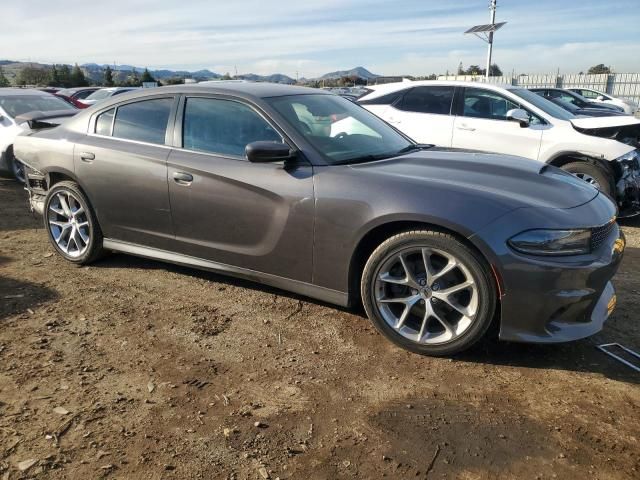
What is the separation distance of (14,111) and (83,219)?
5134 mm

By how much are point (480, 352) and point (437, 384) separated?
52 cm

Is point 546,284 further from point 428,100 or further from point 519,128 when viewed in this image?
point 428,100

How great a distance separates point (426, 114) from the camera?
24.9 ft

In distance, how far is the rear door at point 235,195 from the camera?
136 inches

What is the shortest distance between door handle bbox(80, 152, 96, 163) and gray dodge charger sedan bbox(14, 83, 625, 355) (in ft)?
0.06

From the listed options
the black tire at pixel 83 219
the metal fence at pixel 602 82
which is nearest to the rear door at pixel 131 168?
the black tire at pixel 83 219

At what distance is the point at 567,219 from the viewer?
2.90 m

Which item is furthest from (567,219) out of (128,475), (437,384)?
(128,475)

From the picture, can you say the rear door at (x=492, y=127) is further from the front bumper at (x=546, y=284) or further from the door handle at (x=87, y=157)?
the door handle at (x=87, y=157)

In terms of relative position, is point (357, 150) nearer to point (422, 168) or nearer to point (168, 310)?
point (422, 168)

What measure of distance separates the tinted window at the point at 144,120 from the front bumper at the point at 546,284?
2.63m

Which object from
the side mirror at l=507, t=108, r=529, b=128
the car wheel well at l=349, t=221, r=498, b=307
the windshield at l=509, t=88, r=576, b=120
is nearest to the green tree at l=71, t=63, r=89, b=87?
the windshield at l=509, t=88, r=576, b=120

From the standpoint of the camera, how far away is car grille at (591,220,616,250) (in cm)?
296

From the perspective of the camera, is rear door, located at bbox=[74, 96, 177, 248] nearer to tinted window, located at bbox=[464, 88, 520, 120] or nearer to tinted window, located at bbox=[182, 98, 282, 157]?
tinted window, located at bbox=[182, 98, 282, 157]
